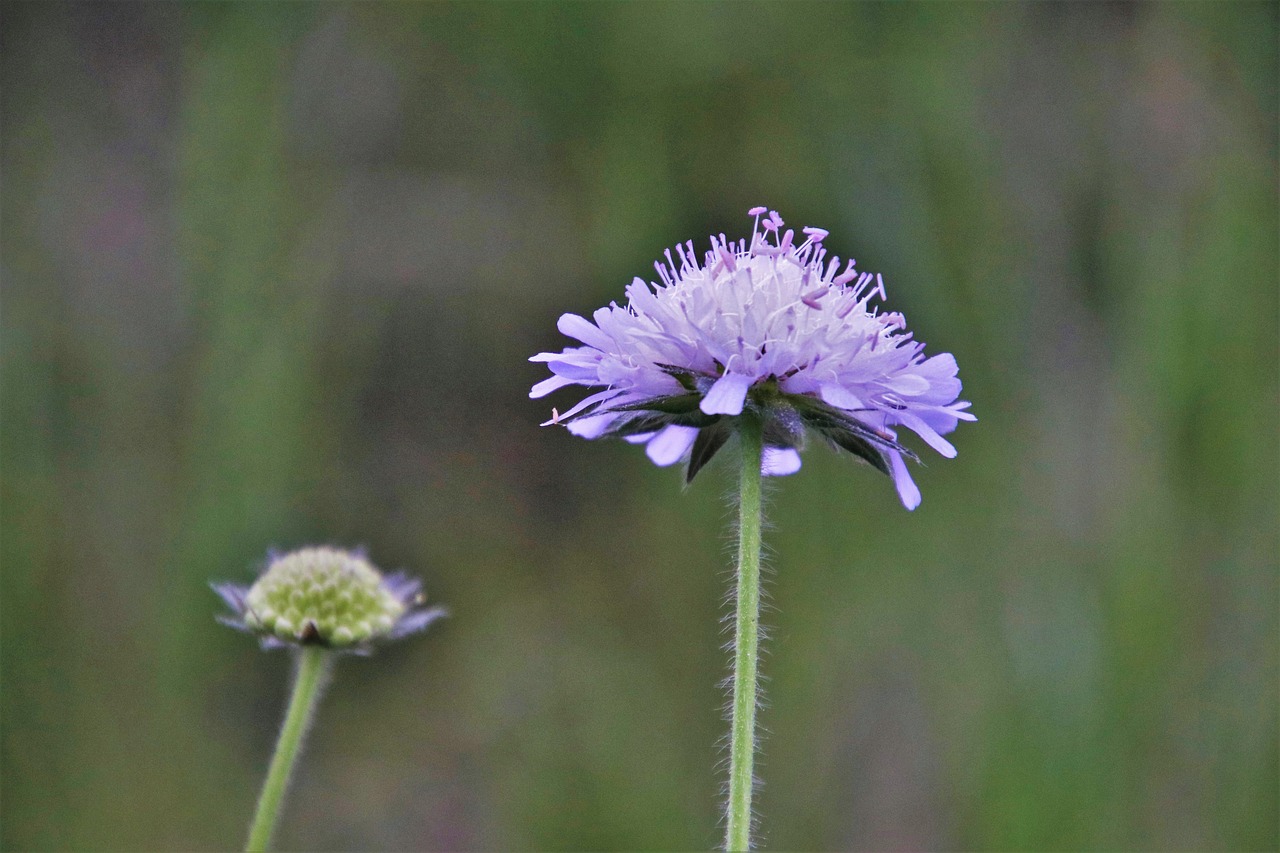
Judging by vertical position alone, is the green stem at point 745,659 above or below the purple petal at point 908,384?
below

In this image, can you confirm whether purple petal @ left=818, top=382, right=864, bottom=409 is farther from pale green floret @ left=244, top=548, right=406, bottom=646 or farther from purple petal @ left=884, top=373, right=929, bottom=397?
pale green floret @ left=244, top=548, right=406, bottom=646

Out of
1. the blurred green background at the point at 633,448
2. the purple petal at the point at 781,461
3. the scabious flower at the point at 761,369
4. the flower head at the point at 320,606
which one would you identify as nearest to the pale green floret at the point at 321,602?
the flower head at the point at 320,606

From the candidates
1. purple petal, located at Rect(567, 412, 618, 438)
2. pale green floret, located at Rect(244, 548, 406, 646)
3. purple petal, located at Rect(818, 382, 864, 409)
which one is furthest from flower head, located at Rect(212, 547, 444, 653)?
purple petal, located at Rect(818, 382, 864, 409)

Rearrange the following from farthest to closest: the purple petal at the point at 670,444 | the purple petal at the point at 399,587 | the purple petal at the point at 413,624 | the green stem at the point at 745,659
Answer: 1. the purple petal at the point at 399,587
2. the purple petal at the point at 413,624
3. the purple petal at the point at 670,444
4. the green stem at the point at 745,659

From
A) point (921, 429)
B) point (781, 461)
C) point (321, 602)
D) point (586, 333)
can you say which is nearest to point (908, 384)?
point (921, 429)

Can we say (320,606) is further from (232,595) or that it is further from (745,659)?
(745,659)

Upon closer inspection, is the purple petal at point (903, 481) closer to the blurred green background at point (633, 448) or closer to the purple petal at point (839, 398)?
the purple petal at point (839, 398)

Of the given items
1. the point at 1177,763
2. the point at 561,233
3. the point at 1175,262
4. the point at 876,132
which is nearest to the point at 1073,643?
the point at 1177,763
